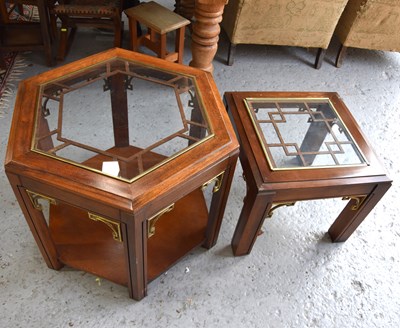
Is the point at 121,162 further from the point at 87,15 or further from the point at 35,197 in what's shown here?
the point at 87,15

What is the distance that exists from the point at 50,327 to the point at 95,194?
0.61 m

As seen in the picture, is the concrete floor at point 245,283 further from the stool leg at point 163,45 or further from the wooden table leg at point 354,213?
the stool leg at point 163,45

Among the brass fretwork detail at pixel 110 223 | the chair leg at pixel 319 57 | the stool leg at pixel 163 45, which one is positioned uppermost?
the brass fretwork detail at pixel 110 223

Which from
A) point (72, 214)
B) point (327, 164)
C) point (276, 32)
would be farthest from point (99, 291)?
point (276, 32)

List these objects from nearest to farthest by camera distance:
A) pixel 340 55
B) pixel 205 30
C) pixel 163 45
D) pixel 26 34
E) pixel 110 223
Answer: pixel 110 223 → pixel 205 30 → pixel 163 45 → pixel 26 34 → pixel 340 55

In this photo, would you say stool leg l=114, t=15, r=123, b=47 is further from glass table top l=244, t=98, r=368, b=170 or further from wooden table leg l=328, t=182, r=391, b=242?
wooden table leg l=328, t=182, r=391, b=242

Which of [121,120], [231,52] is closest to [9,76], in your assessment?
[121,120]

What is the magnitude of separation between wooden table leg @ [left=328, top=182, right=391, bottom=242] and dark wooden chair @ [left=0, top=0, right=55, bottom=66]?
175cm

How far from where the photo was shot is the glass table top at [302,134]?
1.23m

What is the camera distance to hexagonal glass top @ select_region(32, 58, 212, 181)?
1.00 metres

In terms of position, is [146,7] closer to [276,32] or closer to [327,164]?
[276,32]

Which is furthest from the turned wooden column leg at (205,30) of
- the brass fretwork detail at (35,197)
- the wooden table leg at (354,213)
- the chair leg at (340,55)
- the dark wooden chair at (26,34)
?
the brass fretwork detail at (35,197)

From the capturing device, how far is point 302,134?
1345 millimetres

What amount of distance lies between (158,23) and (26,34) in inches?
32.0
